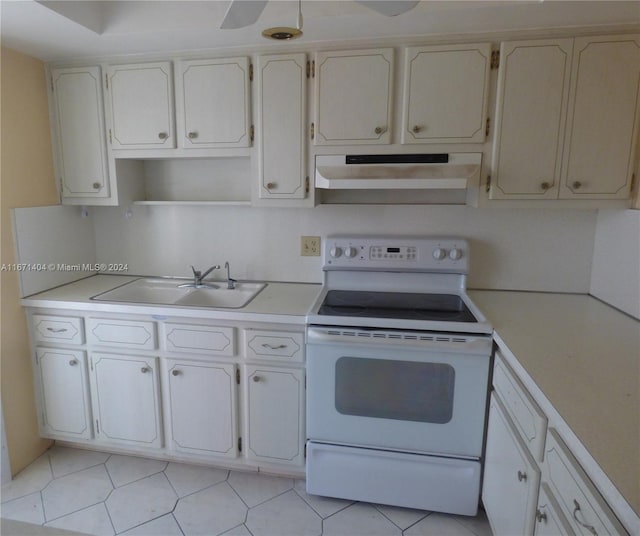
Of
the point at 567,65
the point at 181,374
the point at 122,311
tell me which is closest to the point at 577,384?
the point at 567,65

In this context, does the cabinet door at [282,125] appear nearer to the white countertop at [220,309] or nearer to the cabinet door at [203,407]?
the white countertop at [220,309]

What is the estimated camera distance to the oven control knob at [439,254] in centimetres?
210

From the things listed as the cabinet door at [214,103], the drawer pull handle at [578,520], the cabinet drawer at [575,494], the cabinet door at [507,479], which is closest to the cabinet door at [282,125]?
the cabinet door at [214,103]

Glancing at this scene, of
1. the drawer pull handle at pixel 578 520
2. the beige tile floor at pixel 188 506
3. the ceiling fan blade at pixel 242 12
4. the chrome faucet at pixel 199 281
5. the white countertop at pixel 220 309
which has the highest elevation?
the ceiling fan blade at pixel 242 12

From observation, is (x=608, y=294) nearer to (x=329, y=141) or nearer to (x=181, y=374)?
(x=329, y=141)

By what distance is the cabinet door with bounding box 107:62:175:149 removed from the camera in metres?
2.07

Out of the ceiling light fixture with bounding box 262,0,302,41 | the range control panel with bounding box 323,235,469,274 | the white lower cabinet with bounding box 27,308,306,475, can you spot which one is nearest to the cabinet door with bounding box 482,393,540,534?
the range control panel with bounding box 323,235,469,274

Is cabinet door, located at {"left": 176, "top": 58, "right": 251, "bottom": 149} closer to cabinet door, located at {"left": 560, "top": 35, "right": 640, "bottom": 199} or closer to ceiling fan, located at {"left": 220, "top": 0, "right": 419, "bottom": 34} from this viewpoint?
ceiling fan, located at {"left": 220, "top": 0, "right": 419, "bottom": 34}

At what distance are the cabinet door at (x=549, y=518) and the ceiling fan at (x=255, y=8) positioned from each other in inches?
55.2

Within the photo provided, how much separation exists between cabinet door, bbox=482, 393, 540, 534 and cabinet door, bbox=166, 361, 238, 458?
3.91 ft

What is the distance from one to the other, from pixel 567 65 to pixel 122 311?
2370 mm

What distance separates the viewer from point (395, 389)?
1765mm

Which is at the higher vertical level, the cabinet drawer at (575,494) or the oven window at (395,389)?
the cabinet drawer at (575,494)

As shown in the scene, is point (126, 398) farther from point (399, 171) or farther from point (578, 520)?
point (578, 520)
